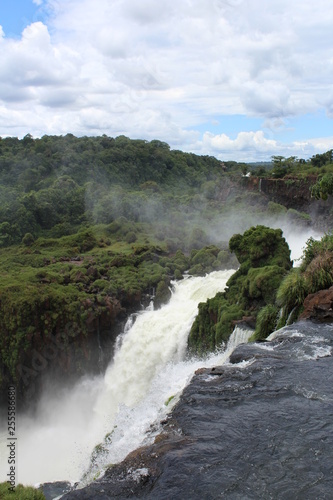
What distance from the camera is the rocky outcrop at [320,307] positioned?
1511 cm

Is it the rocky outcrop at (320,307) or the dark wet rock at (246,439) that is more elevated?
the rocky outcrop at (320,307)

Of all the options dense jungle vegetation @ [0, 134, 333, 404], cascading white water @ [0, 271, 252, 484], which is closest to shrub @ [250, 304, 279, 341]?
dense jungle vegetation @ [0, 134, 333, 404]

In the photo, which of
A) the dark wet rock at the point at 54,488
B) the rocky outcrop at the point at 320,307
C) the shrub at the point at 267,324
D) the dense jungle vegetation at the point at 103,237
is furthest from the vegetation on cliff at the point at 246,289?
the dark wet rock at the point at 54,488

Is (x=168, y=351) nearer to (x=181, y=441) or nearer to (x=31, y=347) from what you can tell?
(x=31, y=347)

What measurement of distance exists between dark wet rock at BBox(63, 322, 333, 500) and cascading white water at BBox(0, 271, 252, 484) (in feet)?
30.3

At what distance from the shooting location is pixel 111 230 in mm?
47062

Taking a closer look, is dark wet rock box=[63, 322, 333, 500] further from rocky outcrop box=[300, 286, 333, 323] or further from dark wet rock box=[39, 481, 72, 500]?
dark wet rock box=[39, 481, 72, 500]

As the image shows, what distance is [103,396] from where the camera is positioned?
2552 cm

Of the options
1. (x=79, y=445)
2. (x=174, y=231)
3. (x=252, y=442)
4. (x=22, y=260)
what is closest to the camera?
(x=252, y=442)

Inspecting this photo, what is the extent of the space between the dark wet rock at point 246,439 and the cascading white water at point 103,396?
9249mm

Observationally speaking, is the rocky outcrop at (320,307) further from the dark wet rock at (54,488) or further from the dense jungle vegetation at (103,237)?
the dark wet rock at (54,488)

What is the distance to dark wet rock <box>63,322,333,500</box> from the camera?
8109mm

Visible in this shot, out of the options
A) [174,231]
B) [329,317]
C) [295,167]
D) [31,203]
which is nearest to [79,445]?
[329,317]

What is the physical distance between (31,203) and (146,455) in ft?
156
